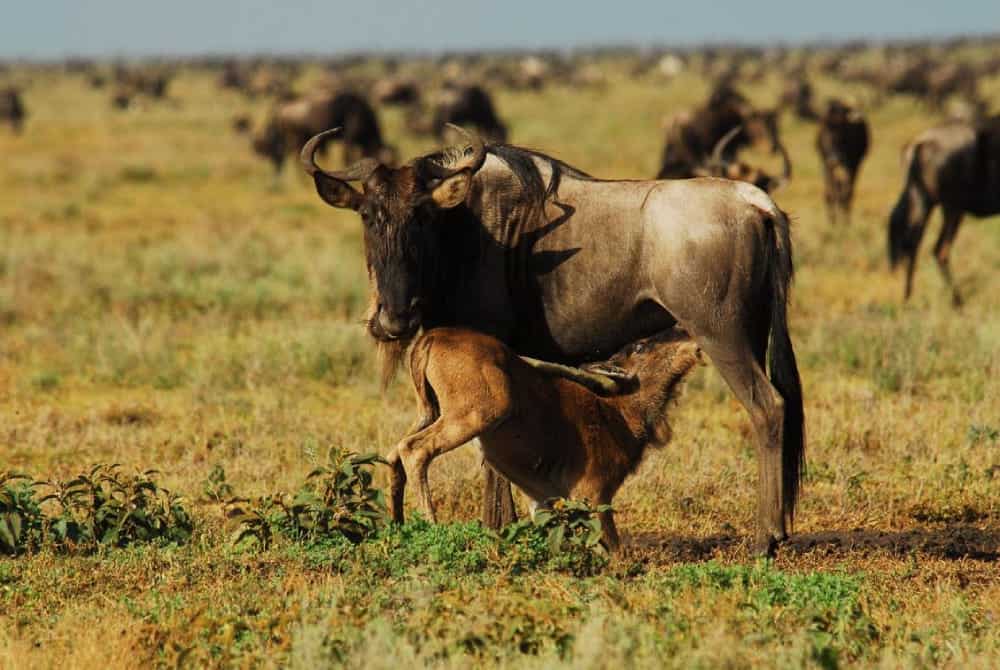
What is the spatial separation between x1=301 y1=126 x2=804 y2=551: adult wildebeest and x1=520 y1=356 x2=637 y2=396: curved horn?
9 centimetres

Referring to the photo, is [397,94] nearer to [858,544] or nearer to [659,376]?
[659,376]

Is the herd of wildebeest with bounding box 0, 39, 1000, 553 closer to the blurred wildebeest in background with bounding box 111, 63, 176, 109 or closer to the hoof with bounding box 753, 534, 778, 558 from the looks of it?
the hoof with bounding box 753, 534, 778, 558

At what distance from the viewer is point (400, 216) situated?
21.4 ft

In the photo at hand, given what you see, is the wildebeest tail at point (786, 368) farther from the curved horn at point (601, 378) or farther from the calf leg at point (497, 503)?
the calf leg at point (497, 503)

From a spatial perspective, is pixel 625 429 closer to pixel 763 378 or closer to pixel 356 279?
pixel 763 378

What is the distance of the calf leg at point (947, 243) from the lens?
14.1m

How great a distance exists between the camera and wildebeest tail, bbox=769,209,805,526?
6824 millimetres

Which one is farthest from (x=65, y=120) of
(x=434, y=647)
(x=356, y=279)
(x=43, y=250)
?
(x=434, y=647)

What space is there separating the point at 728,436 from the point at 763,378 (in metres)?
2.63

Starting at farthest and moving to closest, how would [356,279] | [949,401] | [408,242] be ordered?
[356,279] < [949,401] < [408,242]

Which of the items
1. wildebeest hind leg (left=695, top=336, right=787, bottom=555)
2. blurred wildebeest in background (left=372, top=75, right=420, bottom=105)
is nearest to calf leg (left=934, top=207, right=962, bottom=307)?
wildebeest hind leg (left=695, top=336, right=787, bottom=555)

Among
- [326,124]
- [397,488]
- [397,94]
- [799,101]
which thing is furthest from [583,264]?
[397,94]

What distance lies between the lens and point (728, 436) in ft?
30.9

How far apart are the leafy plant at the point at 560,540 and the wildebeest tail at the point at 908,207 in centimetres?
922
